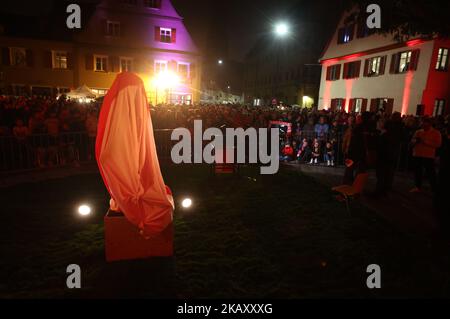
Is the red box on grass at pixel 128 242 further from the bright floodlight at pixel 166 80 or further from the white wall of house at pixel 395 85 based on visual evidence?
the bright floodlight at pixel 166 80

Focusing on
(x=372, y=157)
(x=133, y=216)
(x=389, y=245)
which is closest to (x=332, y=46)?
(x=372, y=157)

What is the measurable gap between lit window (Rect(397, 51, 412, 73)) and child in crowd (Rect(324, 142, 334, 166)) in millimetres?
13389

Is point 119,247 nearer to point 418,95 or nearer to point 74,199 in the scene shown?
point 74,199

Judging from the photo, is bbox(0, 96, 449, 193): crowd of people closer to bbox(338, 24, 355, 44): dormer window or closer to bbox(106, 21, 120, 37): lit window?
bbox(338, 24, 355, 44): dormer window

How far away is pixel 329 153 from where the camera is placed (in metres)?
11.3

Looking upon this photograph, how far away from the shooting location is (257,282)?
13.4 feet

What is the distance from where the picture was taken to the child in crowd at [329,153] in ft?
36.8

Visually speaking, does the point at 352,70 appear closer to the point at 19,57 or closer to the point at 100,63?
the point at 100,63

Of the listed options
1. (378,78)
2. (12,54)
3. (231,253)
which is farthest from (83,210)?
(12,54)

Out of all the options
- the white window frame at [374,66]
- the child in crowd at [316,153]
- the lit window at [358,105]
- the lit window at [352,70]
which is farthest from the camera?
the lit window at [352,70]

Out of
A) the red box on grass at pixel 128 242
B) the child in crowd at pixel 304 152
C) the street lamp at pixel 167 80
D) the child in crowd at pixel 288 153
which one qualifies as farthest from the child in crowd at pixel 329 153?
the street lamp at pixel 167 80

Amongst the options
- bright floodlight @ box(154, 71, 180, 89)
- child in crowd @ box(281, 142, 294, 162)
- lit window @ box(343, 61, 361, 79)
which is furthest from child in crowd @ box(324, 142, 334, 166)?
bright floodlight @ box(154, 71, 180, 89)

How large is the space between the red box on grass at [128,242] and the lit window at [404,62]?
21.5 meters

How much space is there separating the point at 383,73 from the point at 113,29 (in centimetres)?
2274
